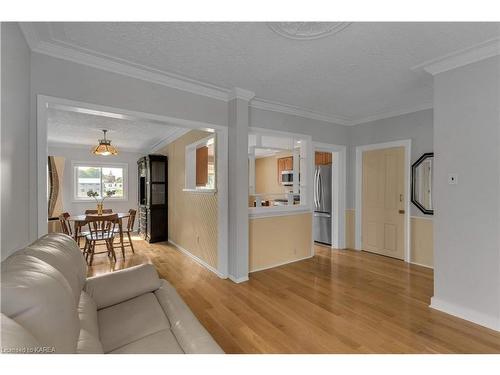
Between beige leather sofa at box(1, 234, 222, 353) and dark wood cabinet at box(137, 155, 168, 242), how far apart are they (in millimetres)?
3815

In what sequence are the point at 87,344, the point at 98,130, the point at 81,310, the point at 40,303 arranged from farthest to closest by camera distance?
the point at 98,130
the point at 81,310
the point at 87,344
the point at 40,303

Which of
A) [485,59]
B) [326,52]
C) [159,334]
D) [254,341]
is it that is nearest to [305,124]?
[326,52]

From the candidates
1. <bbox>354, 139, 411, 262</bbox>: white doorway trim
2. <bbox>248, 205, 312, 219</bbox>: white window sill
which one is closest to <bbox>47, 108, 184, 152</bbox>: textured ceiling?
<bbox>248, 205, 312, 219</bbox>: white window sill

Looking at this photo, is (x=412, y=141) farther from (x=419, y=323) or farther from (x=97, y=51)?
(x=97, y=51)

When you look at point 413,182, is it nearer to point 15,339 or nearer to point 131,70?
point 131,70

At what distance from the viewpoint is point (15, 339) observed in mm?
702

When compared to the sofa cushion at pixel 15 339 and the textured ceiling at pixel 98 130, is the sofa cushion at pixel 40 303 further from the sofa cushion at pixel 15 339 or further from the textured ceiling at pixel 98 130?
the textured ceiling at pixel 98 130

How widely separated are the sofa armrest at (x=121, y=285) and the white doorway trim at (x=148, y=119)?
2.71ft

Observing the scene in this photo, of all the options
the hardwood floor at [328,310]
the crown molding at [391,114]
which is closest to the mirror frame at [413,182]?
the crown molding at [391,114]

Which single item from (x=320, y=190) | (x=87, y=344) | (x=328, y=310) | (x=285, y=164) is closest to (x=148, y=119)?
(x=87, y=344)

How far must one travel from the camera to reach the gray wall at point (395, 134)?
377 cm

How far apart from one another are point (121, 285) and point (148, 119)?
68.6 inches

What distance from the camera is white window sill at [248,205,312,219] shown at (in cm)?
368

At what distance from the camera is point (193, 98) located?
3062mm
